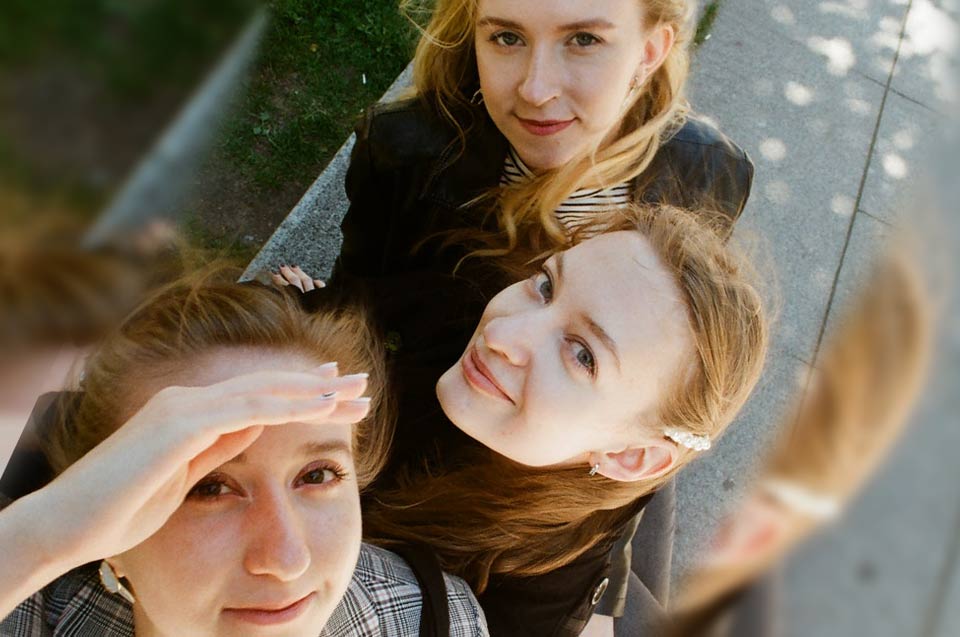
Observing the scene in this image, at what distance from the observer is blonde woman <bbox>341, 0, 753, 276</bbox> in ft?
7.69

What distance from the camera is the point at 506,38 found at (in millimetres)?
2375

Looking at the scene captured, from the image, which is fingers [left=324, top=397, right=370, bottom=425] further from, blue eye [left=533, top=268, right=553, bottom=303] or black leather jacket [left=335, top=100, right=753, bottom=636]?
black leather jacket [left=335, top=100, right=753, bottom=636]

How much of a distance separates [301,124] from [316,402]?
2.55 m

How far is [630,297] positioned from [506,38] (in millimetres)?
810

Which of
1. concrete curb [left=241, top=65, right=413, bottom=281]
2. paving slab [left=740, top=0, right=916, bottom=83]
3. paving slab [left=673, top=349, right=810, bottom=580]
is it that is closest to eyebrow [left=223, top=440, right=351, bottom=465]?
concrete curb [left=241, top=65, right=413, bottom=281]

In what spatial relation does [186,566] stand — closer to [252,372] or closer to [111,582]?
[111,582]

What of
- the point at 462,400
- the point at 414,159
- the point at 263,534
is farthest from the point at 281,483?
the point at 414,159

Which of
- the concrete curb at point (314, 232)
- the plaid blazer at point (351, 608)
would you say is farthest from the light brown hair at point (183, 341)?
the concrete curb at point (314, 232)

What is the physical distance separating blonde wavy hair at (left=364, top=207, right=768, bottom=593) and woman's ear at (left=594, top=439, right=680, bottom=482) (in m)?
0.06

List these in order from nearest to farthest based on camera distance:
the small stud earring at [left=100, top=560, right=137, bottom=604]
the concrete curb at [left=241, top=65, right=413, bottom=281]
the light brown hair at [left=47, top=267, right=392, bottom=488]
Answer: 1. the small stud earring at [left=100, top=560, right=137, bottom=604]
2. the light brown hair at [left=47, top=267, right=392, bottom=488]
3. the concrete curb at [left=241, top=65, right=413, bottom=281]

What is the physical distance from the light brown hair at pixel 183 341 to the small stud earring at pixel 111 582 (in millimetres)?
288

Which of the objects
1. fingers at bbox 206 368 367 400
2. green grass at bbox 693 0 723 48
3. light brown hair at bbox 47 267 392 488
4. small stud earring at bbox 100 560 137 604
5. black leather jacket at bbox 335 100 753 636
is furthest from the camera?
green grass at bbox 693 0 723 48

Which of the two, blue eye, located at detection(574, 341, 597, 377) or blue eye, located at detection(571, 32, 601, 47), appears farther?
blue eye, located at detection(571, 32, 601, 47)

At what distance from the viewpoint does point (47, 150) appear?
0.50 metres
